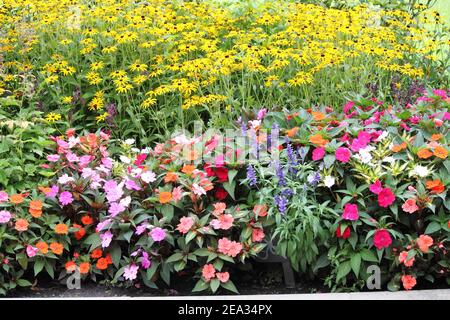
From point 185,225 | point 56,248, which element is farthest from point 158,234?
point 56,248

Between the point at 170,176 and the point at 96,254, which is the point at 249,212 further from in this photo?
the point at 96,254

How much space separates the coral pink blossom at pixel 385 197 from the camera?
3872 millimetres

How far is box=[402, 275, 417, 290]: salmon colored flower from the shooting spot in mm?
3816

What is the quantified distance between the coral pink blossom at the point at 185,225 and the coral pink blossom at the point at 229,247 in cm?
17

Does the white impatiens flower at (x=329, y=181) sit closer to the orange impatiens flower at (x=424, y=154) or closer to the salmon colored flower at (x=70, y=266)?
the orange impatiens flower at (x=424, y=154)

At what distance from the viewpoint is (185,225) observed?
398cm

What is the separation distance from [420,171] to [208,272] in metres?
1.15

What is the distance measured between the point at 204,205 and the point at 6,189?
1.05 metres

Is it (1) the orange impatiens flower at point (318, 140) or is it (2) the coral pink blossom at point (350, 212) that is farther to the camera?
(1) the orange impatiens flower at point (318, 140)

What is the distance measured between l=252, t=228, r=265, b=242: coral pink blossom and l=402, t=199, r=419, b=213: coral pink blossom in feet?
2.28

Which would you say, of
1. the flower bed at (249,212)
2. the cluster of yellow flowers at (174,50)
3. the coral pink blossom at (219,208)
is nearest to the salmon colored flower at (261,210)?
the flower bed at (249,212)

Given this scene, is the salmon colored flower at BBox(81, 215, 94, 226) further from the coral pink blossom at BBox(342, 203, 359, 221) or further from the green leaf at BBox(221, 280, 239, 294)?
the coral pink blossom at BBox(342, 203, 359, 221)

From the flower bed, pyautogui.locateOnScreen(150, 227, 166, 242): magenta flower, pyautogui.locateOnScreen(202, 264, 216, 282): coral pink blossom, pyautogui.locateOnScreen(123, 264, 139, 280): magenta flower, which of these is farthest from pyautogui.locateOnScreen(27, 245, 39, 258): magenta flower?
pyautogui.locateOnScreen(202, 264, 216, 282): coral pink blossom

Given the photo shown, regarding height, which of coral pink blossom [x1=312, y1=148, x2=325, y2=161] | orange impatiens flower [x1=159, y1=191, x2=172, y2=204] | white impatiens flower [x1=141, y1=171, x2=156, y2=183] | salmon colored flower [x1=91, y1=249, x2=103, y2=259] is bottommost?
salmon colored flower [x1=91, y1=249, x2=103, y2=259]
